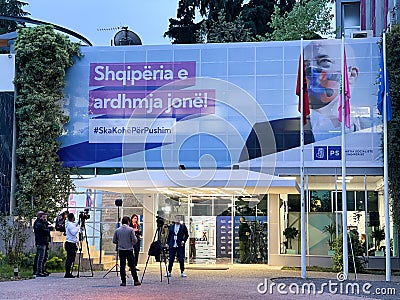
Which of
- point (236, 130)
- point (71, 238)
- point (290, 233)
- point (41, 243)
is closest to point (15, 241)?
point (41, 243)

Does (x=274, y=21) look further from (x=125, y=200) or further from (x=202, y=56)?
(x=125, y=200)

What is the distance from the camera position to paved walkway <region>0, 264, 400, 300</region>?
15.3 metres

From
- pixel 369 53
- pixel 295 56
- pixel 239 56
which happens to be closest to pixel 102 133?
pixel 239 56

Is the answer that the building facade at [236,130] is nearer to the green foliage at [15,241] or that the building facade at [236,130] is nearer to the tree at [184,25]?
the green foliage at [15,241]

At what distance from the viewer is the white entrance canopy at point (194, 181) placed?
24078 mm

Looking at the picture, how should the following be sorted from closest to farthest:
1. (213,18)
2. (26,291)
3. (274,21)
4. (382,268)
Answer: (26,291) → (382,268) → (274,21) → (213,18)

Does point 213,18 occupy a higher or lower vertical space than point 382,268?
higher

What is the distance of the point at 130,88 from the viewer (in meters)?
29.1

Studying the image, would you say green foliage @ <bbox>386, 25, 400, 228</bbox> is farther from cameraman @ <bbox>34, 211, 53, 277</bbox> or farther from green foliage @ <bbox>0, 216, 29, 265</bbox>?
green foliage @ <bbox>0, 216, 29, 265</bbox>

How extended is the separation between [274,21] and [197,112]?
13407mm

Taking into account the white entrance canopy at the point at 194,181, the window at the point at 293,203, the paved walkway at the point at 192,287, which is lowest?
the paved walkway at the point at 192,287

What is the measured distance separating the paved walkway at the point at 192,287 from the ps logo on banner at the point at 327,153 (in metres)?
6.99

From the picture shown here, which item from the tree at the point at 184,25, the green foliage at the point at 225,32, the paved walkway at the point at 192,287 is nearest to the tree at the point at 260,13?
the green foliage at the point at 225,32

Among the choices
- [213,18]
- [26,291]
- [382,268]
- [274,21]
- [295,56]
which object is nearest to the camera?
[26,291]
